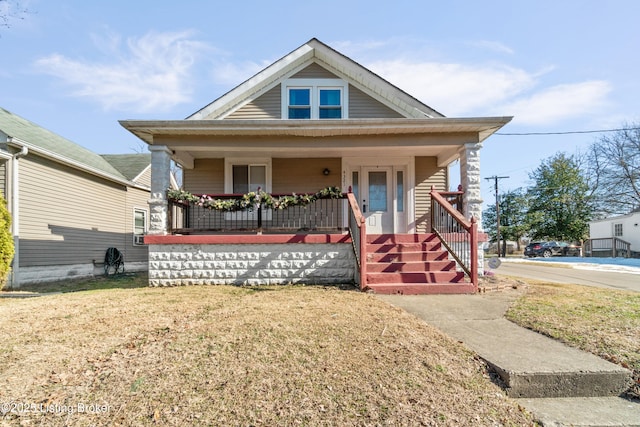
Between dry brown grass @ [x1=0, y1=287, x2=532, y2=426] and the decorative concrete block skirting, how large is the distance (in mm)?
2705

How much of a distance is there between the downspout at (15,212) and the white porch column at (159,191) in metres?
3.84

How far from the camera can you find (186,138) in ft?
25.1

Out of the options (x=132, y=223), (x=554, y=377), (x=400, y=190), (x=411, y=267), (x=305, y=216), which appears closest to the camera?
(x=554, y=377)

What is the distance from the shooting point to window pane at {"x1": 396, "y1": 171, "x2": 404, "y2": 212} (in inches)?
372

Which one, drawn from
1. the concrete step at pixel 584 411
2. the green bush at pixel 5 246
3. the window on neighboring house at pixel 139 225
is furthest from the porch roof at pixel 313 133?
the window on neighboring house at pixel 139 225

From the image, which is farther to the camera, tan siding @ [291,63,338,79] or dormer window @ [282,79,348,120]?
tan siding @ [291,63,338,79]

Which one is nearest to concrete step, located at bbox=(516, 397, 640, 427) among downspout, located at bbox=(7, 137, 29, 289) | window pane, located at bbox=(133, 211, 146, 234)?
downspout, located at bbox=(7, 137, 29, 289)

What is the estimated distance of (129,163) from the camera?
1462 cm

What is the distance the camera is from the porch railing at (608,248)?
22.0 metres

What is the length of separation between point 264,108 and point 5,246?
22.4ft

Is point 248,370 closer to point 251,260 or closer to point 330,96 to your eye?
point 251,260

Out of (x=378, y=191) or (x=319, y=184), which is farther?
(x=319, y=184)

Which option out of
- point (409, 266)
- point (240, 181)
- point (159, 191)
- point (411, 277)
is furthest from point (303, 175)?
point (411, 277)

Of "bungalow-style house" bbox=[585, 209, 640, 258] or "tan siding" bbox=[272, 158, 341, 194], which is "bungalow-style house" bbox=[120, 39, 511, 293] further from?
"bungalow-style house" bbox=[585, 209, 640, 258]
